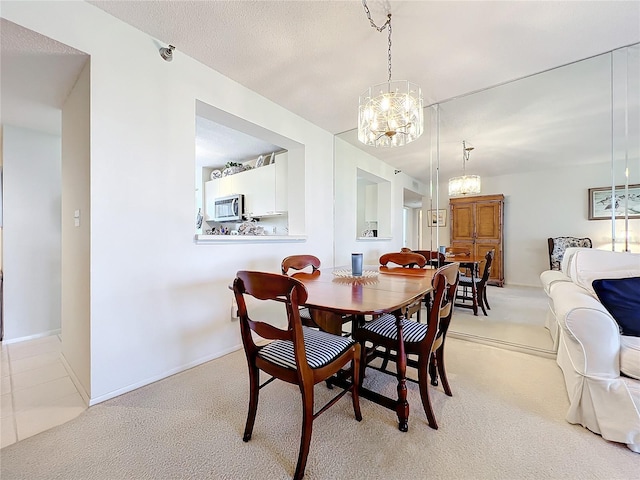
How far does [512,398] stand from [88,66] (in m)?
3.30

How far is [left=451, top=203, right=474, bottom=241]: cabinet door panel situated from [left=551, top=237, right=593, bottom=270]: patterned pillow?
35.4 inches

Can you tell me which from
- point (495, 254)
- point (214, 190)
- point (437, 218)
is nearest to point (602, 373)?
point (437, 218)

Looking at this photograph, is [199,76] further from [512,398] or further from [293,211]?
[512,398]

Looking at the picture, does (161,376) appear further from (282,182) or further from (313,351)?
(282,182)

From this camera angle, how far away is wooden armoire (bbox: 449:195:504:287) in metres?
3.32

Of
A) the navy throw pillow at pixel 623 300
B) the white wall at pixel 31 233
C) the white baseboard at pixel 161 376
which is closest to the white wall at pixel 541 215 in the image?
the navy throw pillow at pixel 623 300

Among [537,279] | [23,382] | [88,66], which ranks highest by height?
[88,66]

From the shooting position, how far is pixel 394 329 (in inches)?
60.6

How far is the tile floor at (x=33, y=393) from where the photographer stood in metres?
1.45

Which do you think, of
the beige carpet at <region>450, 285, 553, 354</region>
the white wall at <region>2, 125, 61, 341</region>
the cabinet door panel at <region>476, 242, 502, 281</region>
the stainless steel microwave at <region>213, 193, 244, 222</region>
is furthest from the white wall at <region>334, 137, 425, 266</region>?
the white wall at <region>2, 125, 61, 341</region>

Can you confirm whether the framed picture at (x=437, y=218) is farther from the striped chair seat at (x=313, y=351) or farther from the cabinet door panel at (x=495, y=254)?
the striped chair seat at (x=313, y=351)

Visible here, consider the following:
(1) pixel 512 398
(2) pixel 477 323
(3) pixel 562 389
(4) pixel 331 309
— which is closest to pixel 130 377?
(4) pixel 331 309

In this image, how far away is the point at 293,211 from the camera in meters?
3.27

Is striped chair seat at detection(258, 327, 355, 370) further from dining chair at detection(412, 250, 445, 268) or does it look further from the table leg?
dining chair at detection(412, 250, 445, 268)
